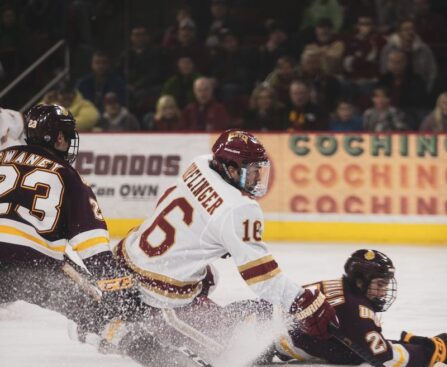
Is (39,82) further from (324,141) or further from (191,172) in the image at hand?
(191,172)

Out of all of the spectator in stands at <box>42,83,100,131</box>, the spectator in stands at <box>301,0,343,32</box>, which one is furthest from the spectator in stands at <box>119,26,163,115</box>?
the spectator in stands at <box>301,0,343,32</box>

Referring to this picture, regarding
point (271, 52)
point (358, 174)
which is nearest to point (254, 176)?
point (358, 174)

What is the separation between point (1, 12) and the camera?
44.9ft

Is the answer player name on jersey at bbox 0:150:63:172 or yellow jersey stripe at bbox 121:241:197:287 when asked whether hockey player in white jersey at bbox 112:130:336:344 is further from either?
player name on jersey at bbox 0:150:63:172

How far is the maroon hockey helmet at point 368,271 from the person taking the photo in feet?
15.7

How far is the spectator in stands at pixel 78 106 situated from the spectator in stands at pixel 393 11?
11.7 feet

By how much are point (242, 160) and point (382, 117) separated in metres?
6.52

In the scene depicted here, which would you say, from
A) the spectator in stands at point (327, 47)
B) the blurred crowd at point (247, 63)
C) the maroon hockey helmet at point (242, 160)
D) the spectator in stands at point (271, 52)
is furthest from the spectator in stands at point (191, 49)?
the maroon hockey helmet at point (242, 160)

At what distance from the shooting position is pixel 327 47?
12.1 m

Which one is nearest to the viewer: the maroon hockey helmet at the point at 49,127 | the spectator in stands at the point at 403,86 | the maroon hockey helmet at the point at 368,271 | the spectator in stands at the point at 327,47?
the maroon hockey helmet at the point at 368,271

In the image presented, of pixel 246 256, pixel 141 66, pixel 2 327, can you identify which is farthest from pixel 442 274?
pixel 141 66

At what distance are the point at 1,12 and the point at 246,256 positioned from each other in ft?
33.1

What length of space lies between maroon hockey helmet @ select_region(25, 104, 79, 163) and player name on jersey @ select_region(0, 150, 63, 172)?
10 centimetres

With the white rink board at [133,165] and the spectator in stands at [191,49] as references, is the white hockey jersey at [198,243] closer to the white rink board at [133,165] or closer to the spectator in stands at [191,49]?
the white rink board at [133,165]
